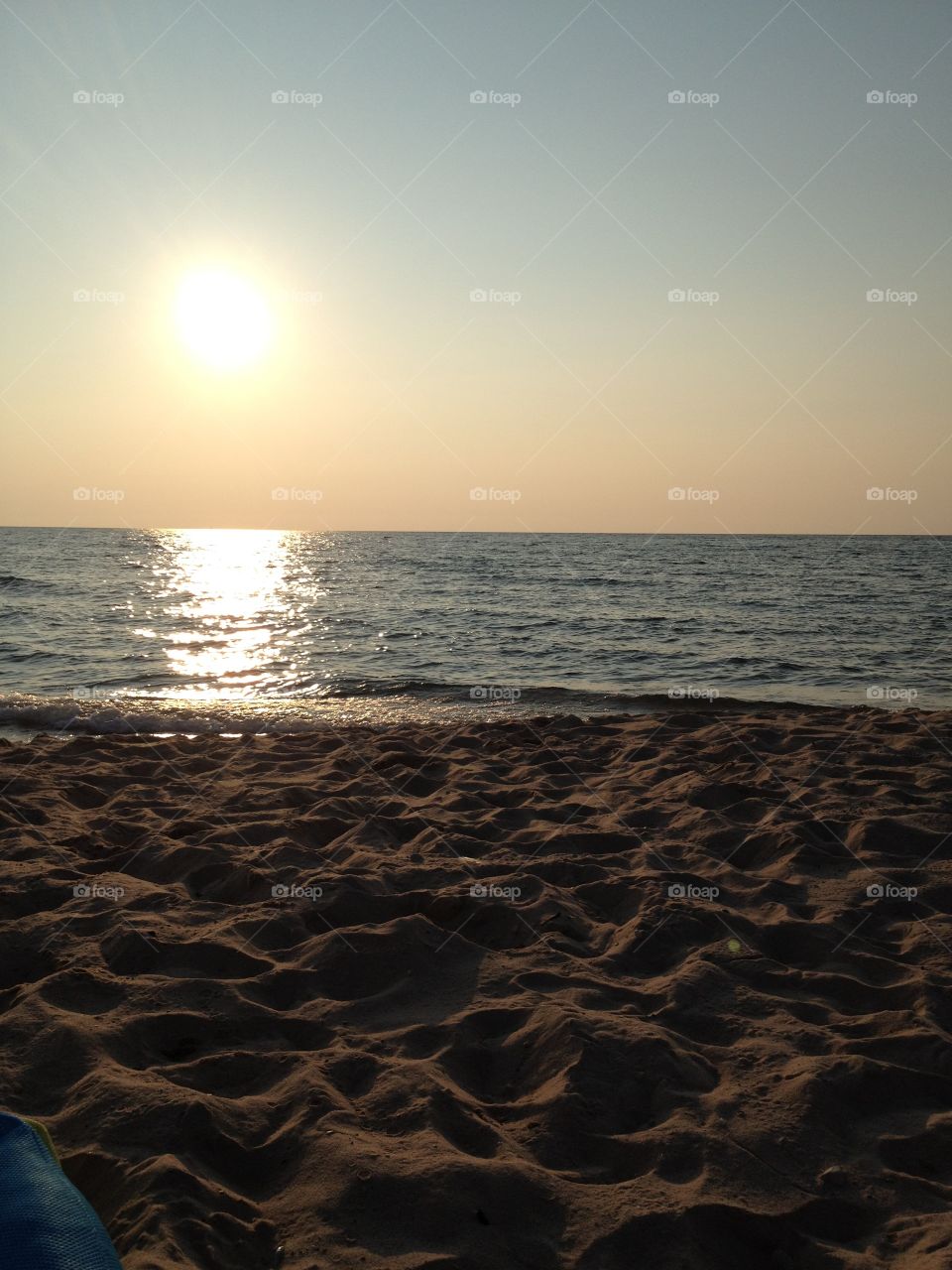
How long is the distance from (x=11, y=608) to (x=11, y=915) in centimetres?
2194

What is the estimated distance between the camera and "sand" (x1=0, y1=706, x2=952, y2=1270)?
251 centimetres

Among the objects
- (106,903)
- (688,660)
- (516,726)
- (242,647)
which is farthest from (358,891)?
(242,647)

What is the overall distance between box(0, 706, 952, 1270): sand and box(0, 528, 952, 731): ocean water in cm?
537

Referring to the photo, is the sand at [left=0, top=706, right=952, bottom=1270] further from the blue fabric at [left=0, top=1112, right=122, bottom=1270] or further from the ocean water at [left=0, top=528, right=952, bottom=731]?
the ocean water at [left=0, top=528, right=952, bottom=731]

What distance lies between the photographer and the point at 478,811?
6164mm

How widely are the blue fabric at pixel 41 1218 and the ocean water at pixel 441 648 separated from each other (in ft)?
27.6

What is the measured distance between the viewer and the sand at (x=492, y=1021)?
2.51 meters

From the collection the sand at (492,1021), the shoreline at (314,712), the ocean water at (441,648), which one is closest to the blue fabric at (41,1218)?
the sand at (492,1021)

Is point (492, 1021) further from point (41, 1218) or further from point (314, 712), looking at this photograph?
point (314, 712)

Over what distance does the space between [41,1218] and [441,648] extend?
50.6ft

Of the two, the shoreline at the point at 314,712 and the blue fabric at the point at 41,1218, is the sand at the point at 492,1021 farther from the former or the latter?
the shoreline at the point at 314,712

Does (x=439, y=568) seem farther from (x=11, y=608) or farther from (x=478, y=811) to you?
(x=478, y=811)

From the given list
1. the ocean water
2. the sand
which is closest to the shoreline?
the ocean water

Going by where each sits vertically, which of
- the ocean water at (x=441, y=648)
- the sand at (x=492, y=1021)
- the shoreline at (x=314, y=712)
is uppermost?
the ocean water at (x=441, y=648)
